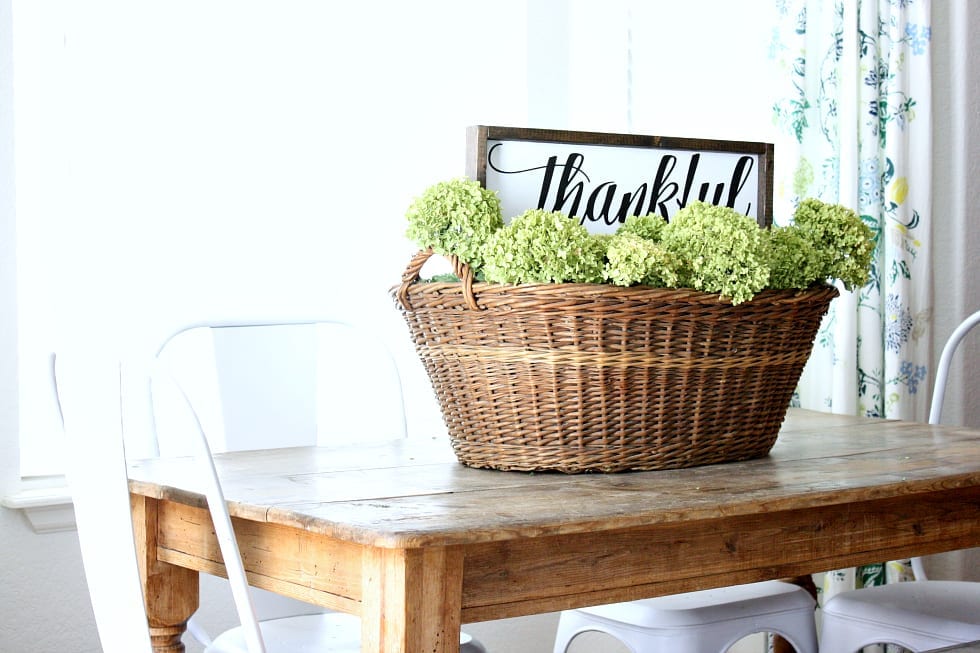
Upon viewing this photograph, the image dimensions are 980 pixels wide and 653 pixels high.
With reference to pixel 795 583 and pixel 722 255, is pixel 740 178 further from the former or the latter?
pixel 795 583

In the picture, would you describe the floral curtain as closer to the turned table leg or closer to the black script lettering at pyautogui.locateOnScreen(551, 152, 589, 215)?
the turned table leg

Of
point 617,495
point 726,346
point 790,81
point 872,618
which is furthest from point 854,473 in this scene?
point 790,81

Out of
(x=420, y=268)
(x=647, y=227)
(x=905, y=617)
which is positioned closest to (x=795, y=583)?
(x=905, y=617)

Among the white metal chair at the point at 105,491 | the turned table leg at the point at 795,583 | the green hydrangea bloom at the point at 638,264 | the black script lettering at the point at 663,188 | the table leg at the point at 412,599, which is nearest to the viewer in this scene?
the table leg at the point at 412,599

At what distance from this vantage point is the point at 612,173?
1465 mm

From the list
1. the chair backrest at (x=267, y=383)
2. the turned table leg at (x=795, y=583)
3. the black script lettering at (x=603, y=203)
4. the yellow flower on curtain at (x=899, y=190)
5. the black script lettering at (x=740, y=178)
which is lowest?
the turned table leg at (x=795, y=583)

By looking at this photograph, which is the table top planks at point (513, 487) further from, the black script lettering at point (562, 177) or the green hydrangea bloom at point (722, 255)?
the black script lettering at point (562, 177)

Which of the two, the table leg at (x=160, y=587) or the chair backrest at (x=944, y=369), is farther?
the chair backrest at (x=944, y=369)

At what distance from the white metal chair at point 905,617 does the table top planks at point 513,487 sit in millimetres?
291

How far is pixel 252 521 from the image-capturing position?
1227 mm

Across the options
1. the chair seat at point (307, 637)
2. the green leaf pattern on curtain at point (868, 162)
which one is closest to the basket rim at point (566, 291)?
the chair seat at point (307, 637)

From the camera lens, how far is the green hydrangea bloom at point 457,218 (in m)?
1.32

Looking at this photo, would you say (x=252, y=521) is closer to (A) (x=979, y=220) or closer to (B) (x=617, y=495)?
(B) (x=617, y=495)

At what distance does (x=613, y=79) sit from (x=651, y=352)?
170 centimetres
